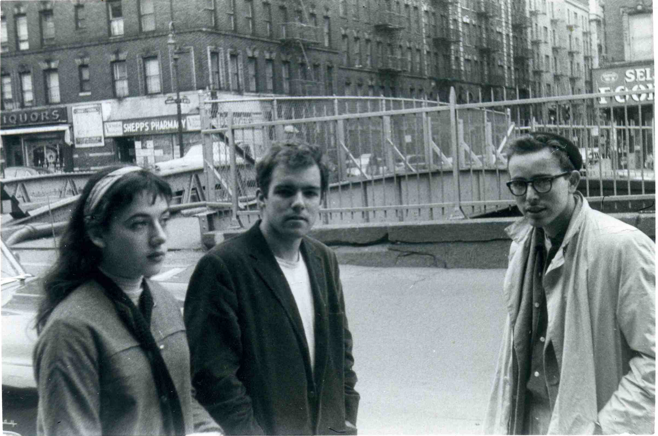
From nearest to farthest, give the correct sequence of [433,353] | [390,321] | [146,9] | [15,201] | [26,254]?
1. [146,9]
2. [433,353]
3. [390,321]
4. [26,254]
5. [15,201]

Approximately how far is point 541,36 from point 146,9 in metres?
2.73

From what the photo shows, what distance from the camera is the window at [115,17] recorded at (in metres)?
4.62

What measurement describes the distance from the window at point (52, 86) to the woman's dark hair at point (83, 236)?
357cm

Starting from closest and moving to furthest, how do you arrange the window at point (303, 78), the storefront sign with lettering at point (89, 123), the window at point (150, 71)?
the window at point (150, 71), the storefront sign with lettering at point (89, 123), the window at point (303, 78)

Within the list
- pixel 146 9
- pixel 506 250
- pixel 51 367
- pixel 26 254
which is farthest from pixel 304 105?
pixel 51 367

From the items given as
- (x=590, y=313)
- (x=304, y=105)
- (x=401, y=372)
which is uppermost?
(x=304, y=105)

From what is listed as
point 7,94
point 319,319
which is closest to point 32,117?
point 7,94

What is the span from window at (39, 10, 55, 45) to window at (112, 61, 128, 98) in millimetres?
1611

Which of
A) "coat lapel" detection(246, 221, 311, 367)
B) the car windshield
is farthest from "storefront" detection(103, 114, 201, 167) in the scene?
"coat lapel" detection(246, 221, 311, 367)

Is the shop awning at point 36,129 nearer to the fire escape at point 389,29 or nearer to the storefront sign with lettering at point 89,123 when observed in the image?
the storefront sign with lettering at point 89,123

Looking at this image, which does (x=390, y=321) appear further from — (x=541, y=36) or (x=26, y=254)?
(x=26, y=254)

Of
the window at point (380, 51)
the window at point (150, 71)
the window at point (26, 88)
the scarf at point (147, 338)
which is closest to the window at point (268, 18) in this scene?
the window at point (380, 51)

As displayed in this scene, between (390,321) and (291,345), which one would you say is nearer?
(291,345)

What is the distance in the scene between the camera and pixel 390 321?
6145mm
